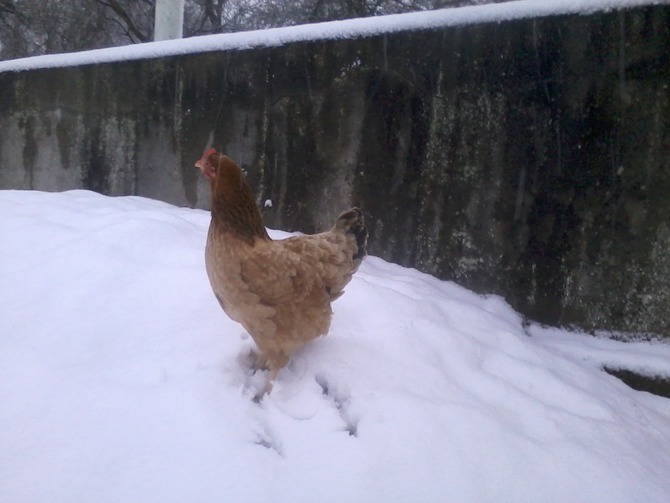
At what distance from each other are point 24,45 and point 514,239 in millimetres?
13745

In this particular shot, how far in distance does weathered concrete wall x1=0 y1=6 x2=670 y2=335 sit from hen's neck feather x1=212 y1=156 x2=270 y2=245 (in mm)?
1783

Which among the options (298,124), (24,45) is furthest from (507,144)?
(24,45)

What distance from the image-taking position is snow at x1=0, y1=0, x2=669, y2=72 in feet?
10.4

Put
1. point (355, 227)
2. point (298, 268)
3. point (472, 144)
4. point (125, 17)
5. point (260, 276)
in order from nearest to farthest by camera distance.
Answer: point (260, 276), point (298, 268), point (355, 227), point (472, 144), point (125, 17)

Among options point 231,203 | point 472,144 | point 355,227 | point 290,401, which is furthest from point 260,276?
point 472,144

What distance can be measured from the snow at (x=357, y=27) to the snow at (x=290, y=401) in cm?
194

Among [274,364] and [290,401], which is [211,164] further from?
[290,401]

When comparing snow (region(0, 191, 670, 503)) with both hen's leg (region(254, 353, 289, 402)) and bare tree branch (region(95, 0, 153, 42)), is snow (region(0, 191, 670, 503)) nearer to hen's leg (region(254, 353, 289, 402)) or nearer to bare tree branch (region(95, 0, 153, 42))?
hen's leg (region(254, 353, 289, 402))

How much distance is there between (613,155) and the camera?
10.0ft

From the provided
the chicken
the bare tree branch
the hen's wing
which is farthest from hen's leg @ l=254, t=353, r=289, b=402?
the bare tree branch

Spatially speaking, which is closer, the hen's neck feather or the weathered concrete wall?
the hen's neck feather

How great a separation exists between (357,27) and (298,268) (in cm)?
243

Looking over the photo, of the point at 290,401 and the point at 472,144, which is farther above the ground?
the point at 472,144

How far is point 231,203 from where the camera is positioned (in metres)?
2.09
